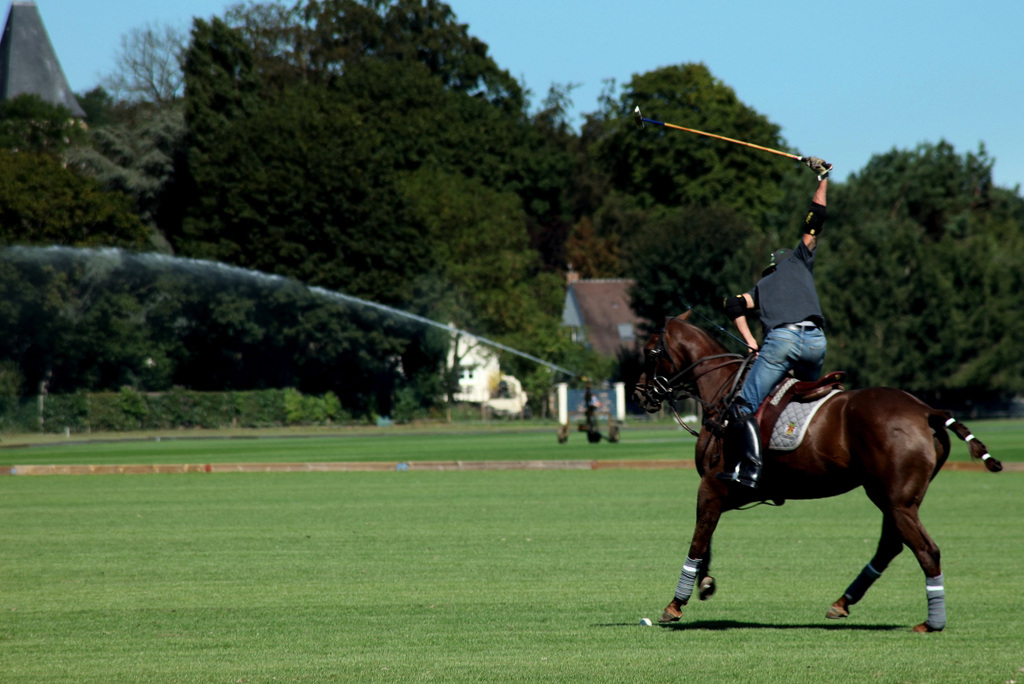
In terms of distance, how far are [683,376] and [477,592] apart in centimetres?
320

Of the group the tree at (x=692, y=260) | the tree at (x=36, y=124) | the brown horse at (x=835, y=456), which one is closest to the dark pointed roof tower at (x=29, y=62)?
the tree at (x=36, y=124)

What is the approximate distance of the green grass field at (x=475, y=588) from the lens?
862cm

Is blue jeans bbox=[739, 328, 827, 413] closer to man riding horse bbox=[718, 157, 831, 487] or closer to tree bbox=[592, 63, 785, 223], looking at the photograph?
man riding horse bbox=[718, 157, 831, 487]

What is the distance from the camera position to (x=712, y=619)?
1092 cm

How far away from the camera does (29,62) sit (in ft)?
275

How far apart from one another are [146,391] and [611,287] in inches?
1697

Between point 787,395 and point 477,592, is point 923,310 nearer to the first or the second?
point 477,592

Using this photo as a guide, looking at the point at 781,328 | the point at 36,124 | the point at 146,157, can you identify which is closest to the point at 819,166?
the point at 781,328

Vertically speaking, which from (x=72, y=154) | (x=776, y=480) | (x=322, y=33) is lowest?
(x=776, y=480)

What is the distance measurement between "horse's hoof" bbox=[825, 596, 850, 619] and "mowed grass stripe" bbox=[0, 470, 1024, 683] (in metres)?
0.19

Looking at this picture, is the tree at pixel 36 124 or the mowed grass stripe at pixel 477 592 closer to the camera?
the mowed grass stripe at pixel 477 592

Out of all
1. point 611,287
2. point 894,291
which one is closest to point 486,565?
point 894,291

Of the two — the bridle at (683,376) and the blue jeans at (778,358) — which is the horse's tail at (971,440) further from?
the bridle at (683,376)

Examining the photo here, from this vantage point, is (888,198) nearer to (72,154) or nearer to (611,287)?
(611,287)
